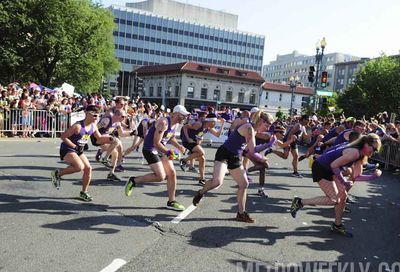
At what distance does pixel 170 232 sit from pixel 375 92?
178ft

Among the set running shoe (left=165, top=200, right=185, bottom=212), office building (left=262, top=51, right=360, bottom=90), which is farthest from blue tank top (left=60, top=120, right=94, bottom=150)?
office building (left=262, top=51, right=360, bottom=90)

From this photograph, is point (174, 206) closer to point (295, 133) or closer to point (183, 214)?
point (183, 214)

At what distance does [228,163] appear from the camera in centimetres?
654

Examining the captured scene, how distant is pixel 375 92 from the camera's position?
5362 cm

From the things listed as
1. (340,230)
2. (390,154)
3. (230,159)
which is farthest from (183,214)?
(390,154)

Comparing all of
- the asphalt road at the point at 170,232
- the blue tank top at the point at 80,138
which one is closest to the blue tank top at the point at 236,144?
the asphalt road at the point at 170,232

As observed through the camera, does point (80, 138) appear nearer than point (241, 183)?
No

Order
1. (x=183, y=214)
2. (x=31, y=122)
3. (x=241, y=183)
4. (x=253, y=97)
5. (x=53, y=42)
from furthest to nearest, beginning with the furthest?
(x=253, y=97) → (x=53, y=42) → (x=31, y=122) → (x=183, y=214) → (x=241, y=183)

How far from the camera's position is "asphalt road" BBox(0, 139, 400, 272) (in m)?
4.67

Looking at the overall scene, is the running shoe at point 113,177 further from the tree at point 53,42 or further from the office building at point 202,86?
the office building at point 202,86

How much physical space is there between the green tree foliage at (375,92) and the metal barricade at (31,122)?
149ft

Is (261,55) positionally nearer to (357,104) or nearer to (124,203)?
(357,104)

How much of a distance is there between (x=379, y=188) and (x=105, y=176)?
7558 mm

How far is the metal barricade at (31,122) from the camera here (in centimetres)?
1631
